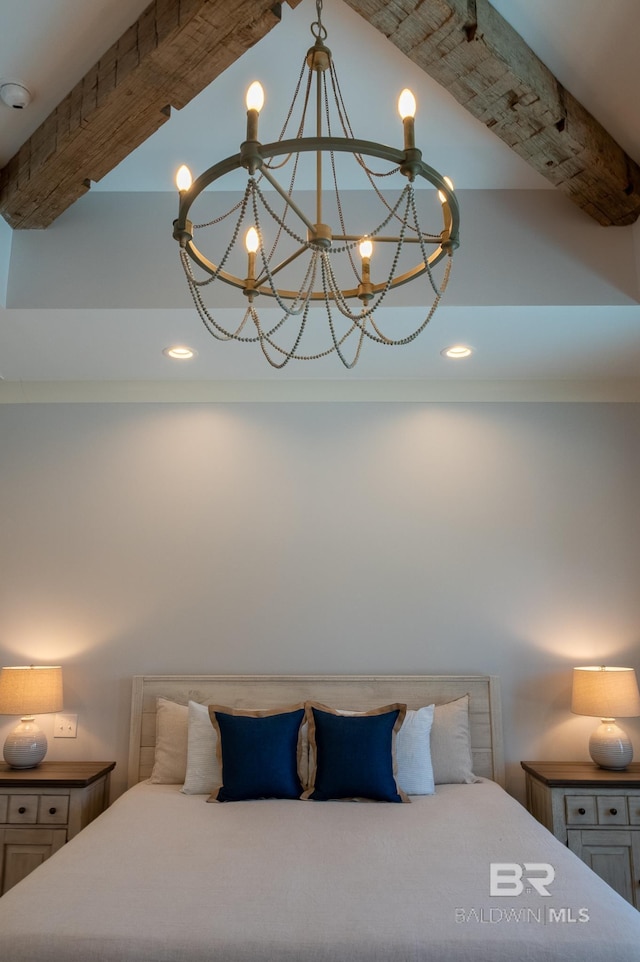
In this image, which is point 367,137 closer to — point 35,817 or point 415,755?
point 415,755

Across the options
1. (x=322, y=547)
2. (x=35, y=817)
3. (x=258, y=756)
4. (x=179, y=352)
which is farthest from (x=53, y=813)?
(x=179, y=352)

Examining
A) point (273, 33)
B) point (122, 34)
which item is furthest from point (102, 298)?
point (273, 33)

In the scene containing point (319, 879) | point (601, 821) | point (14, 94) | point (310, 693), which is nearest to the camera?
point (319, 879)

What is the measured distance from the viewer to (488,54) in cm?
198

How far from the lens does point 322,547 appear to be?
3461 mm

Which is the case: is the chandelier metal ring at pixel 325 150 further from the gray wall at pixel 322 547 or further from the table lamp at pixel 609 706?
the table lamp at pixel 609 706

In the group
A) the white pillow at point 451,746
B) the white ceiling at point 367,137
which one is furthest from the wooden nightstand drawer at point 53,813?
the white ceiling at point 367,137

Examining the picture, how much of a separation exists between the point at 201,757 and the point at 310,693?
1.98ft

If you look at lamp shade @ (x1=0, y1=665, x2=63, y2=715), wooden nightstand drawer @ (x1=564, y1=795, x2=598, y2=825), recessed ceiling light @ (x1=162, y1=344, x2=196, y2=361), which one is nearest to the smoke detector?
recessed ceiling light @ (x1=162, y1=344, x2=196, y2=361)

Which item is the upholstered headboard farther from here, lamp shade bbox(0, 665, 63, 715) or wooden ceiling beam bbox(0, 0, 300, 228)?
wooden ceiling beam bbox(0, 0, 300, 228)

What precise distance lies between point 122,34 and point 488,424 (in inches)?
93.5

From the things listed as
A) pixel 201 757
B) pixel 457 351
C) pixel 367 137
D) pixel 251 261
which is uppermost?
pixel 367 137

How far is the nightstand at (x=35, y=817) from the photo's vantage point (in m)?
→ 2.84

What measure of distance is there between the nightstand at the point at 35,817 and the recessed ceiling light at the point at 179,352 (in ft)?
6.29
